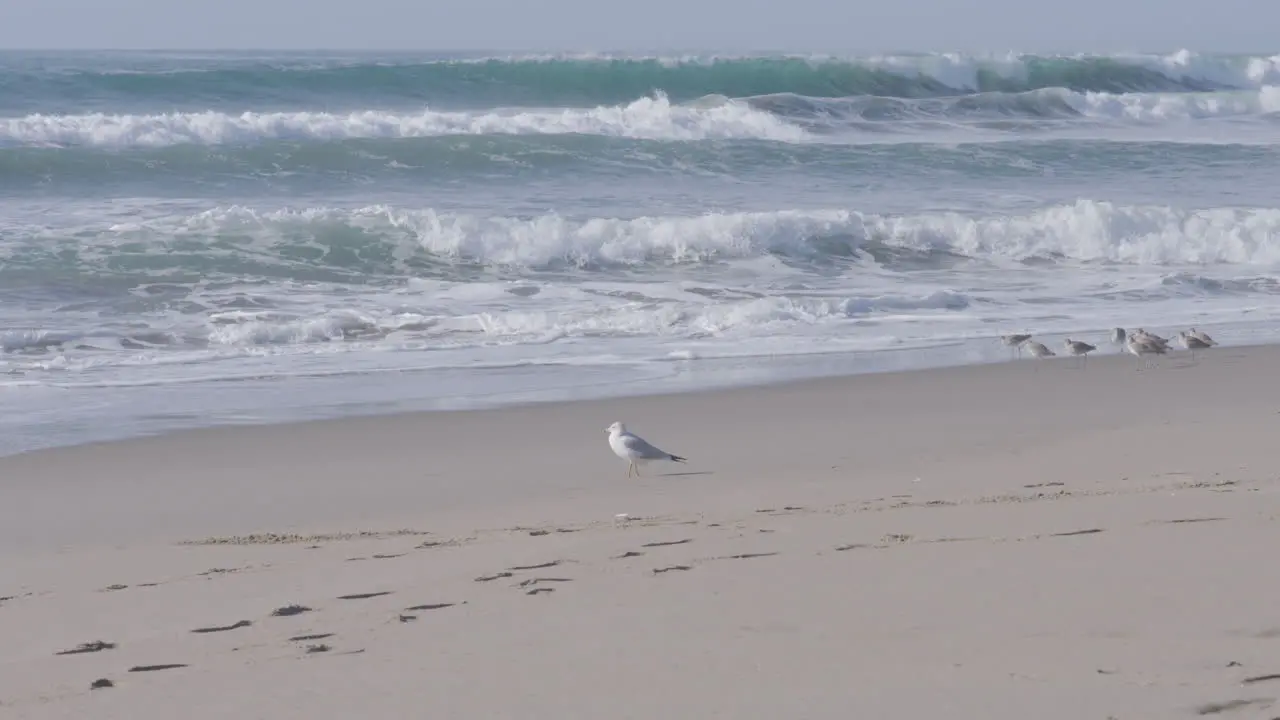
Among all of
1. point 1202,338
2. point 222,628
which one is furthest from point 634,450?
point 1202,338

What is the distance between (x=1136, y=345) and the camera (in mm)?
10094

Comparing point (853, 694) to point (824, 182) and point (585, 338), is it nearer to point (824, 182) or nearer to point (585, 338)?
point (585, 338)

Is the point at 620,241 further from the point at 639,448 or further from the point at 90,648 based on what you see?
the point at 90,648

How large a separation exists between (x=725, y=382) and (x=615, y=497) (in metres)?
3.34

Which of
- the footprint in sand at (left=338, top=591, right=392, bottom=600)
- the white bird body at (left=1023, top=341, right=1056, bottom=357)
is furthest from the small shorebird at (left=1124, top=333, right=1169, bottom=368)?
the footprint in sand at (left=338, top=591, right=392, bottom=600)

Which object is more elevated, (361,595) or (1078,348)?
(361,595)

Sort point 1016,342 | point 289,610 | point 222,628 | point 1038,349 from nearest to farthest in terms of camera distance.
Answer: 1. point 222,628
2. point 289,610
3. point 1038,349
4. point 1016,342

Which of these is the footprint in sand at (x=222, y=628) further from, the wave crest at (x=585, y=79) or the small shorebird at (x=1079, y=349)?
the wave crest at (x=585, y=79)

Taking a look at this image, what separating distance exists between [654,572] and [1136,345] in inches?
254

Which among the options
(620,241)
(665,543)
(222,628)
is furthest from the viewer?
(620,241)

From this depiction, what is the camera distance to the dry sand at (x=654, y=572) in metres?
3.43

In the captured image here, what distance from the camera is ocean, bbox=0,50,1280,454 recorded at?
1012cm

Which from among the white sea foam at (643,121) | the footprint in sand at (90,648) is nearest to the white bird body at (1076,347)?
the footprint in sand at (90,648)

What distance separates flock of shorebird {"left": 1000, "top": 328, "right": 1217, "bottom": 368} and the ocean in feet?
0.54
